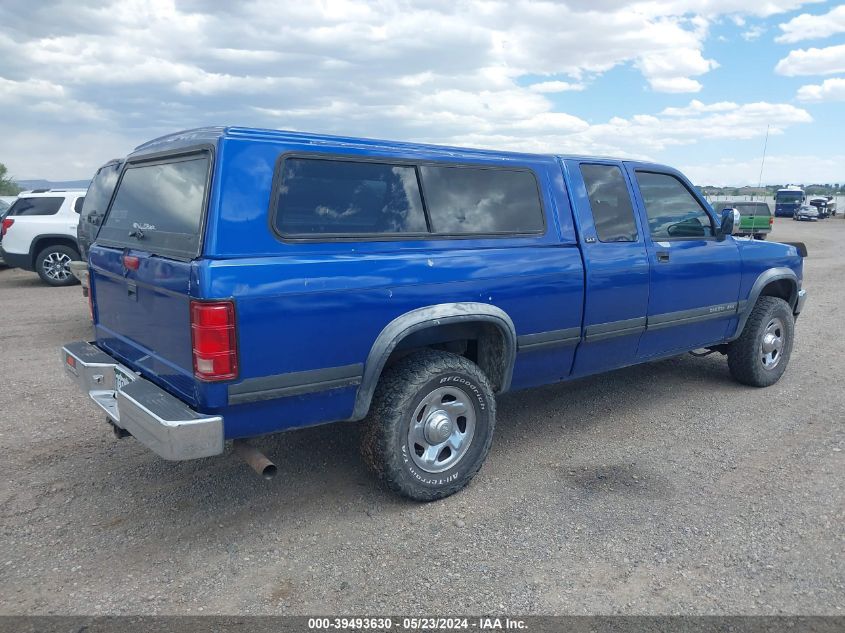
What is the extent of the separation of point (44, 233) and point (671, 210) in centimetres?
1069

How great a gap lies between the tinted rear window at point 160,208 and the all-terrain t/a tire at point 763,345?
15.5ft

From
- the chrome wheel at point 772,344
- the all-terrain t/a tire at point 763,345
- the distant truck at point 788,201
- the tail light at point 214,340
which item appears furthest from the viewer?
the distant truck at point 788,201

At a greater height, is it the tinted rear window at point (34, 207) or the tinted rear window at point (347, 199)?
the tinted rear window at point (347, 199)

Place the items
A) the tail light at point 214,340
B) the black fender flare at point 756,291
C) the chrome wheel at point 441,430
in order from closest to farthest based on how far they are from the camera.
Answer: the tail light at point 214,340 → the chrome wheel at point 441,430 → the black fender flare at point 756,291

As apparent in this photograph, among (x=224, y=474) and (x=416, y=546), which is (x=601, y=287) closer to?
(x=416, y=546)

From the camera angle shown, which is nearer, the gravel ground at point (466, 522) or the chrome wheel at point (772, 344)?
the gravel ground at point (466, 522)

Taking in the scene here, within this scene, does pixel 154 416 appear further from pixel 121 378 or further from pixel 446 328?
pixel 446 328

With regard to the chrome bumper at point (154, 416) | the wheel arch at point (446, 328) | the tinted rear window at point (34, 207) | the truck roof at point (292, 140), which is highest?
the truck roof at point (292, 140)

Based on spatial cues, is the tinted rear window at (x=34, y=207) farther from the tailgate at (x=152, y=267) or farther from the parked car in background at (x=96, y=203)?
the tailgate at (x=152, y=267)

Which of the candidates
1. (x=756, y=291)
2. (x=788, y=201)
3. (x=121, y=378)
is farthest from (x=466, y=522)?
(x=788, y=201)

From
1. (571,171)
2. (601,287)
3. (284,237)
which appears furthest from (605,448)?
(284,237)

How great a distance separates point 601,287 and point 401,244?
1.56 metres

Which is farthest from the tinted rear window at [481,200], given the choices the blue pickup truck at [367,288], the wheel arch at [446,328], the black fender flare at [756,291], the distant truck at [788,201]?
the distant truck at [788,201]

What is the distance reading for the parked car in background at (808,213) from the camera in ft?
147
